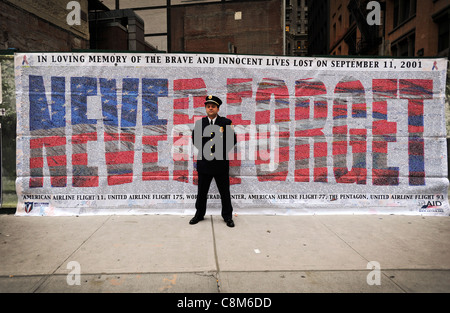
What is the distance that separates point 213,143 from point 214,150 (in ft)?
0.37

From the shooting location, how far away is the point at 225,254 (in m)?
3.50

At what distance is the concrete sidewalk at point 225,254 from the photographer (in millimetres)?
2838

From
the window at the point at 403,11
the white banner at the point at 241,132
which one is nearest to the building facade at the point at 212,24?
the window at the point at 403,11

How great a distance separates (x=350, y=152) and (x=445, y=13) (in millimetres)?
14903

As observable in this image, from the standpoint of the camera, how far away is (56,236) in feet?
13.4

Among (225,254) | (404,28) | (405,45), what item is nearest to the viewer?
(225,254)

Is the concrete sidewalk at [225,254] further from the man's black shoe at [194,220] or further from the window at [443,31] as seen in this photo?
the window at [443,31]

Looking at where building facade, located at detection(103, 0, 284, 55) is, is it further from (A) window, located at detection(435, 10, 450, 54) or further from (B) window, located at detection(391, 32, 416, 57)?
(B) window, located at detection(391, 32, 416, 57)

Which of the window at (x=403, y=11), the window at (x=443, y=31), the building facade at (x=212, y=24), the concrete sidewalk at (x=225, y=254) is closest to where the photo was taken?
the concrete sidewalk at (x=225, y=254)

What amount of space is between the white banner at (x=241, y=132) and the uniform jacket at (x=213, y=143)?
0.63m

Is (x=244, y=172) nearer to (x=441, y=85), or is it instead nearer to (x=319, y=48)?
(x=441, y=85)

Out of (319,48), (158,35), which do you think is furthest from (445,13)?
(319,48)

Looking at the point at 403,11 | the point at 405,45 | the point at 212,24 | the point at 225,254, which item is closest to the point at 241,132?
the point at 225,254

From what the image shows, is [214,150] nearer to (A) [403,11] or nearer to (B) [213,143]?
(B) [213,143]
